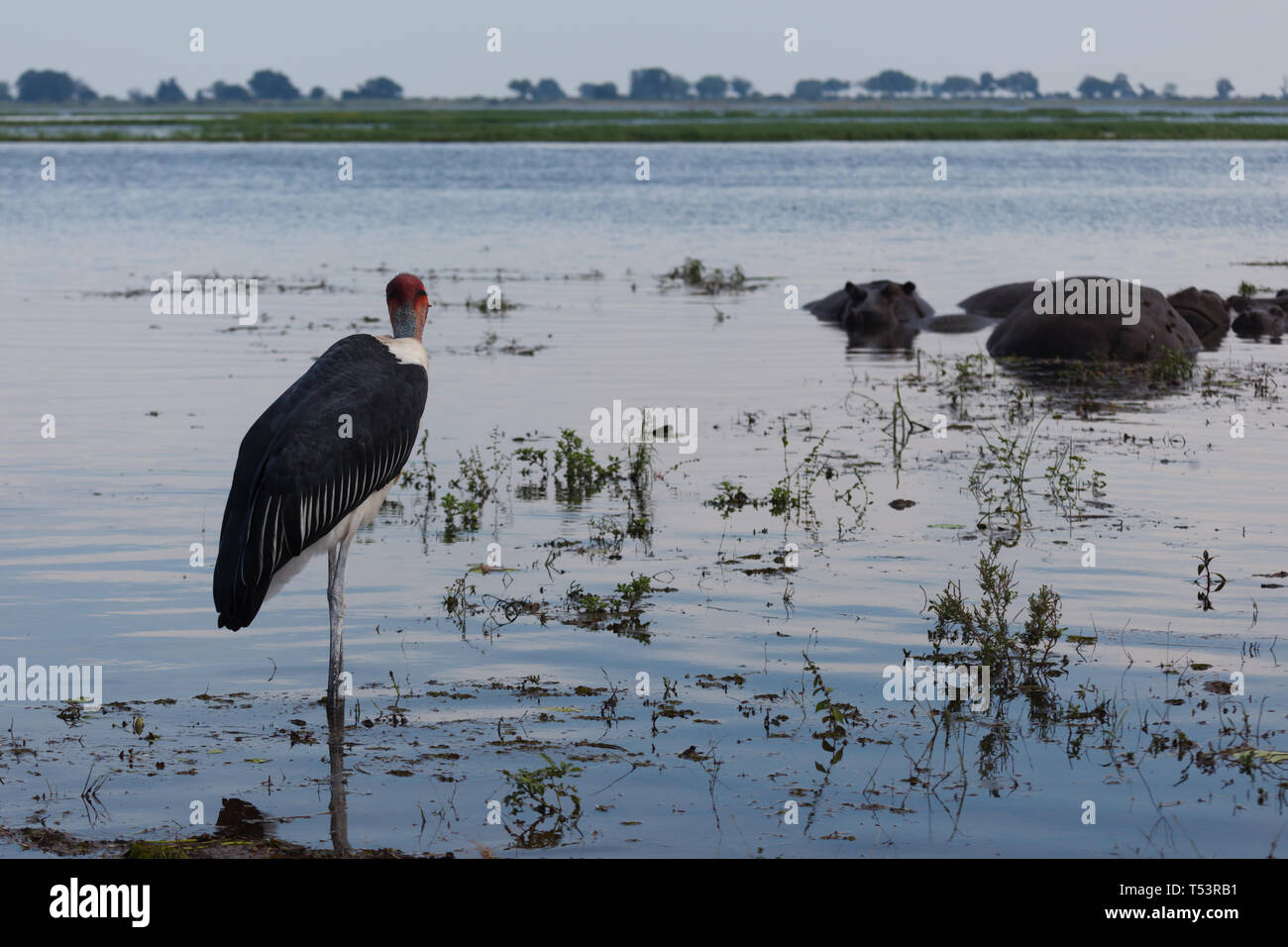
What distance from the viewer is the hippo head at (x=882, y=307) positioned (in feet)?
65.8

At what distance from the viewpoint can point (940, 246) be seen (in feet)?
110

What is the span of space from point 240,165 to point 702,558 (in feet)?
201

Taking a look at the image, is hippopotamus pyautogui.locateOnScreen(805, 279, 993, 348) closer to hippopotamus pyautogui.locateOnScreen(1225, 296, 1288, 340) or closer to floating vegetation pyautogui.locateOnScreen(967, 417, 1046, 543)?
hippopotamus pyautogui.locateOnScreen(1225, 296, 1288, 340)

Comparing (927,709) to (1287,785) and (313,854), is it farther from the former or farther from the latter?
(313,854)

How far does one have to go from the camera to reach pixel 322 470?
670 centimetres

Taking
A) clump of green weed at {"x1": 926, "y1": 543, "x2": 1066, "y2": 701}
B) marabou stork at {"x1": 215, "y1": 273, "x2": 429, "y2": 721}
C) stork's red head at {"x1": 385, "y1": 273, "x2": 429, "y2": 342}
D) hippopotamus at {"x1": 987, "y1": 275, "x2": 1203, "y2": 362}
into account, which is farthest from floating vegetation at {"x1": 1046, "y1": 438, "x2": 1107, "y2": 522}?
hippopotamus at {"x1": 987, "y1": 275, "x2": 1203, "y2": 362}

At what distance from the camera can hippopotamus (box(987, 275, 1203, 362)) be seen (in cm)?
1712

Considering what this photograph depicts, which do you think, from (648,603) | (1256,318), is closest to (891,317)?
(1256,318)

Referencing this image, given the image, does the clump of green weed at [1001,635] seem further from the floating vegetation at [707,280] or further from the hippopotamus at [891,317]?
the floating vegetation at [707,280]

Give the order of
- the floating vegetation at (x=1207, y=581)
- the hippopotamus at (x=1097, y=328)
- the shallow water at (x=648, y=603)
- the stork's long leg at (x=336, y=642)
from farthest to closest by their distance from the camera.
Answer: the hippopotamus at (x=1097, y=328), the floating vegetation at (x=1207, y=581), the stork's long leg at (x=336, y=642), the shallow water at (x=648, y=603)

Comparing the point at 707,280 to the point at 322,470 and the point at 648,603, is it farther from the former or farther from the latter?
the point at 322,470

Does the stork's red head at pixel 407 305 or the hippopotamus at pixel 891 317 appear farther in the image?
the hippopotamus at pixel 891 317

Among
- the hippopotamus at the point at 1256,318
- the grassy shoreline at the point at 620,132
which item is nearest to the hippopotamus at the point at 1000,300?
the hippopotamus at the point at 1256,318
